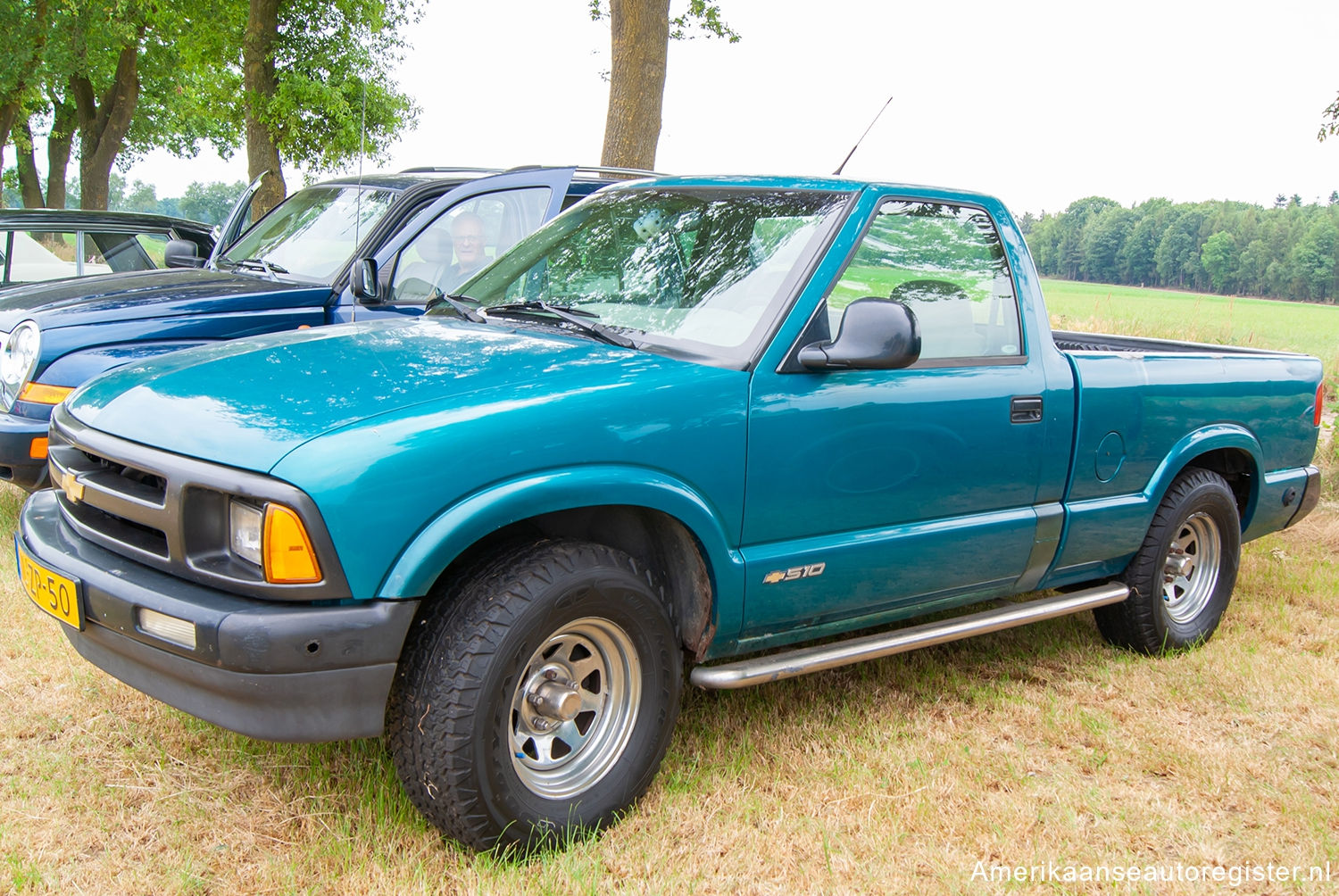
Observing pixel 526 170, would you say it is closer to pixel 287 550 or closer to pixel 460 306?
pixel 460 306

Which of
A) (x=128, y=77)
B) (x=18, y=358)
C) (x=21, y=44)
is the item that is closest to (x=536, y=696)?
(x=18, y=358)

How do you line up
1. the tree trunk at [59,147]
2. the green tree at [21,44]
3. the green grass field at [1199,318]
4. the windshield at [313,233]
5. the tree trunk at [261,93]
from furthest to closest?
the tree trunk at [59,147] → the green tree at [21,44] → the green grass field at [1199,318] → the tree trunk at [261,93] → the windshield at [313,233]

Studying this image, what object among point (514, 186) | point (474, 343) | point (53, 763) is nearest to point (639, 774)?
point (474, 343)

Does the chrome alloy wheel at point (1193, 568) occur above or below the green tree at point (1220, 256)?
below

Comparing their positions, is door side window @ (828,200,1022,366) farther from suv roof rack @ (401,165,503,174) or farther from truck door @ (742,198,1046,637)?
suv roof rack @ (401,165,503,174)

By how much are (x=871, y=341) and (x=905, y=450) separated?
1.68ft

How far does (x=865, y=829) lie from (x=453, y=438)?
1.65m

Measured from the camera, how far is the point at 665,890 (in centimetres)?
275

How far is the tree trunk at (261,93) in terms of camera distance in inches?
584

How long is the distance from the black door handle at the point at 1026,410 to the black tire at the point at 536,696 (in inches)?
58.5

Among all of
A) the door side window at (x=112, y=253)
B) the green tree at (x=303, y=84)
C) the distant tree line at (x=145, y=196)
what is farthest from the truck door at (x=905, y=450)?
the distant tree line at (x=145, y=196)

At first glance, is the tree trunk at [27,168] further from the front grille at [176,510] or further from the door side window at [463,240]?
the front grille at [176,510]

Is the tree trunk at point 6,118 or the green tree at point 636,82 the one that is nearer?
the green tree at point 636,82

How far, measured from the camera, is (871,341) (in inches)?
121
